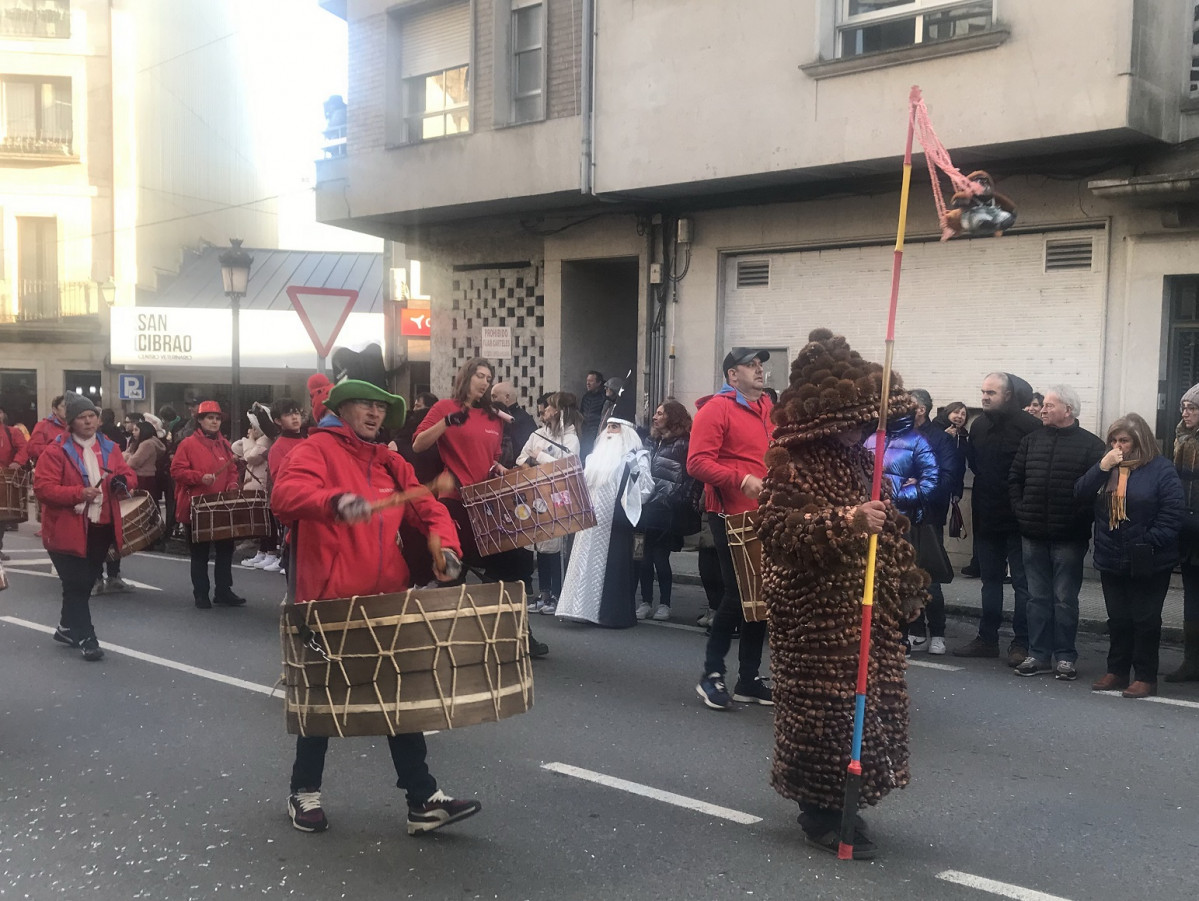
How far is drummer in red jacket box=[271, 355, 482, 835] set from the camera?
4.69 metres

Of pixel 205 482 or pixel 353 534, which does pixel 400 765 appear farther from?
pixel 205 482

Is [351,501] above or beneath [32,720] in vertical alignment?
above

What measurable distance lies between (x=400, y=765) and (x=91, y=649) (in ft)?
15.1

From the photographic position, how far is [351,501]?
4434 mm

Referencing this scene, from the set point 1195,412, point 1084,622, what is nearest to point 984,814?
point 1195,412

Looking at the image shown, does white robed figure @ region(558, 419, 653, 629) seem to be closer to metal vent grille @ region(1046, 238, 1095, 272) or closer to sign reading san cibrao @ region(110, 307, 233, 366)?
metal vent grille @ region(1046, 238, 1095, 272)

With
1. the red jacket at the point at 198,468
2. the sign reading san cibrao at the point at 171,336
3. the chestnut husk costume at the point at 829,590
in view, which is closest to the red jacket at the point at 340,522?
the chestnut husk costume at the point at 829,590

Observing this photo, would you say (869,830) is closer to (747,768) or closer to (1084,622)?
(747,768)

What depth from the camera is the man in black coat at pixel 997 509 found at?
8.49 metres

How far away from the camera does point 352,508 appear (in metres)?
4.43

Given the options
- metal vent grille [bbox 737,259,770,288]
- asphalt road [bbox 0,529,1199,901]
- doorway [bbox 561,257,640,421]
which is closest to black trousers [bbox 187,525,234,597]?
asphalt road [bbox 0,529,1199,901]

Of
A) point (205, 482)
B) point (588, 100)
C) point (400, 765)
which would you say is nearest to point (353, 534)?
point (400, 765)

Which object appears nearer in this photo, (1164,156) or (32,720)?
(32,720)

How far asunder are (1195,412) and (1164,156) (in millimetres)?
4806
